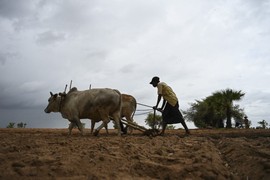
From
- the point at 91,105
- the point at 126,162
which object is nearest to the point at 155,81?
the point at 91,105

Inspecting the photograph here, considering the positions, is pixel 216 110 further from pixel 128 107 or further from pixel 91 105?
pixel 91 105

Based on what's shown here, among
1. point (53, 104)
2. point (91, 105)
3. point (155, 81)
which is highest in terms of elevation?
point (155, 81)

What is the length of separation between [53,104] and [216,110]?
66.0 feet

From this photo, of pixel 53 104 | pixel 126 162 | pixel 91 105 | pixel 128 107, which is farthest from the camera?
pixel 128 107

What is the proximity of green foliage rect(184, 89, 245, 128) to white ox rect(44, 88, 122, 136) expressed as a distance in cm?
1735

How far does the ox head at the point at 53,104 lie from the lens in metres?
10.6

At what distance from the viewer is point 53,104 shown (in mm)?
10617

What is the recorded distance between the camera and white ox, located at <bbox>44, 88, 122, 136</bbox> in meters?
8.97

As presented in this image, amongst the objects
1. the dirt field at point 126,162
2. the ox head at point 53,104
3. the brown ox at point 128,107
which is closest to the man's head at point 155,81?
the brown ox at point 128,107

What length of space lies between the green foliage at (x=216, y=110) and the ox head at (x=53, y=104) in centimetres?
1727

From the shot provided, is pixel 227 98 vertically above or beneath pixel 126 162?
above

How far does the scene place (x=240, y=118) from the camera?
2870 centimetres

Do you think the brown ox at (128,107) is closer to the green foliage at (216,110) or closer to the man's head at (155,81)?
the man's head at (155,81)

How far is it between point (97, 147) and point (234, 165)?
2160 mm
